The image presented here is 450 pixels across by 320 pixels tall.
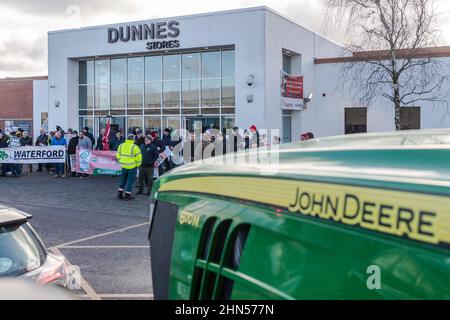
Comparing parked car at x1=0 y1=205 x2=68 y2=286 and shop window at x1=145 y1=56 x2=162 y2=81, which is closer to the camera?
parked car at x1=0 y1=205 x2=68 y2=286

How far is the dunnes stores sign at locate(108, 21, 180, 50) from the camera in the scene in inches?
930

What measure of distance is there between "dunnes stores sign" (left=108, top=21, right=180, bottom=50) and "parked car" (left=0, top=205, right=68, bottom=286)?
20.2 m

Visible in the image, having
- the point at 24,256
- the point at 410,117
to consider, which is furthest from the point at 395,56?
the point at 24,256

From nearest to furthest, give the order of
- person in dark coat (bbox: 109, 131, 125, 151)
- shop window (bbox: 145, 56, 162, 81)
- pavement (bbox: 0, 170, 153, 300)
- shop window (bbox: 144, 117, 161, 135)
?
pavement (bbox: 0, 170, 153, 300) < person in dark coat (bbox: 109, 131, 125, 151) < shop window (bbox: 145, 56, 162, 81) < shop window (bbox: 144, 117, 161, 135)

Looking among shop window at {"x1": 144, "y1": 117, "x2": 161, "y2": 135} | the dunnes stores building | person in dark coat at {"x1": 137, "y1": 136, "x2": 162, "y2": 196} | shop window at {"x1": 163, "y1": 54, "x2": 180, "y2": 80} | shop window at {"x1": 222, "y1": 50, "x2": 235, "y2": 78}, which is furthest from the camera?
shop window at {"x1": 144, "y1": 117, "x2": 161, "y2": 135}

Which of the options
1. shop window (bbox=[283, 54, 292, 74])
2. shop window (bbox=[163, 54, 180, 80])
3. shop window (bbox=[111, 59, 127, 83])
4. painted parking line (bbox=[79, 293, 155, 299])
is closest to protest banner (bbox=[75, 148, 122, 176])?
shop window (bbox=[163, 54, 180, 80])

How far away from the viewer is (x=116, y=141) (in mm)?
20453

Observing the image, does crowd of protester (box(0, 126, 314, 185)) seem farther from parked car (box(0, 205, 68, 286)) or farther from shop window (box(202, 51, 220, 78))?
parked car (box(0, 205, 68, 286))

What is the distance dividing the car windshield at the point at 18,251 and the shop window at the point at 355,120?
21.4m

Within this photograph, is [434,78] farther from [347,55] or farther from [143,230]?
[143,230]

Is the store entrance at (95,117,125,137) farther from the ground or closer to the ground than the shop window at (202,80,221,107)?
closer to the ground

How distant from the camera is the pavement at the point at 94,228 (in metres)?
6.44
